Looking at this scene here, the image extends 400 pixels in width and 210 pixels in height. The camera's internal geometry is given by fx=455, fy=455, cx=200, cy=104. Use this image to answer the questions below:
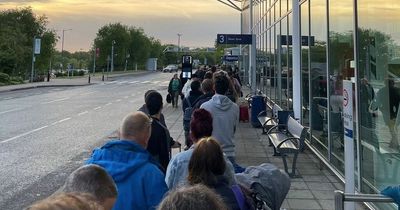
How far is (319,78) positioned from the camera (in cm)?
945

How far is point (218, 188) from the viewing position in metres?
2.85

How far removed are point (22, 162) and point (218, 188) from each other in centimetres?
836

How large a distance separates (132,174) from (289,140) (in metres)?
6.26

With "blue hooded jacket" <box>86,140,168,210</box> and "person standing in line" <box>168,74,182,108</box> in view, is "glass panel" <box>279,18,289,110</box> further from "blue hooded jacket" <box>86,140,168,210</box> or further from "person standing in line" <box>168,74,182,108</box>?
"blue hooded jacket" <box>86,140,168,210</box>

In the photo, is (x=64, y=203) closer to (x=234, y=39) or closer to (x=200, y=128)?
(x=200, y=128)

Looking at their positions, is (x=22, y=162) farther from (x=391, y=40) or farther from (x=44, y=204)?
(x=44, y=204)

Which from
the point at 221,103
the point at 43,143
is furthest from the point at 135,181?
the point at 43,143

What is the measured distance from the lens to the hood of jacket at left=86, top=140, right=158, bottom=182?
3.03 metres

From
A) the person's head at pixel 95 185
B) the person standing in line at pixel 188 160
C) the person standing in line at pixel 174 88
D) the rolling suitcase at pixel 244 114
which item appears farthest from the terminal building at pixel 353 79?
the person standing in line at pixel 174 88

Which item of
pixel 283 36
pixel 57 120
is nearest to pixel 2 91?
pixel 57 120

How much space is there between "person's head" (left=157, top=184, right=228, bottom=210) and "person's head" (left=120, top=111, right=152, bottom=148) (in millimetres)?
1734

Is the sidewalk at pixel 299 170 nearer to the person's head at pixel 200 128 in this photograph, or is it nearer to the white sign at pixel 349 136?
the white sign at pixel 349 136

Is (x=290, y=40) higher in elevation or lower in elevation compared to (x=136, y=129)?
higher

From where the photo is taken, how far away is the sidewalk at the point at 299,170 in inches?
258
